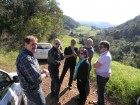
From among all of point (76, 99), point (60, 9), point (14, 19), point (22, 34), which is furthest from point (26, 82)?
point (60, 9)

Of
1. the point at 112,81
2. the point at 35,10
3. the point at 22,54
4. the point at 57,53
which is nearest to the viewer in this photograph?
the point at 22,54

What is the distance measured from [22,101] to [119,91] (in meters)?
3.52

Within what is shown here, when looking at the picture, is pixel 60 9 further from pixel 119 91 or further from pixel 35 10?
pixel 119 91

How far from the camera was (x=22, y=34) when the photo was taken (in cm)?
2592

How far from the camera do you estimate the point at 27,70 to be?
4199 millimetres

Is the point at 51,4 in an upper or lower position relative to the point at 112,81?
upper

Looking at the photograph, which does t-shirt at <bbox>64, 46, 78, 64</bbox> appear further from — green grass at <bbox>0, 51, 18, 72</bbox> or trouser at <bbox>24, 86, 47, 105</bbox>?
green grass at <bbox>0, 51, 18, 72</bbox>

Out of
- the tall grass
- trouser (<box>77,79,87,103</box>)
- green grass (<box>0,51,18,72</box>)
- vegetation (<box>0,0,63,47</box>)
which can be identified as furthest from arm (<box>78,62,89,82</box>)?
vegetation (<box>0,0,63,47</box>)

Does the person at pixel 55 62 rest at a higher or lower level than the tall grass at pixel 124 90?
higher

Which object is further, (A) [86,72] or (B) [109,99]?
(B) [109,99]

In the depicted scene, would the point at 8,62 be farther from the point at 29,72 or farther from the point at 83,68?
the point at 29,72

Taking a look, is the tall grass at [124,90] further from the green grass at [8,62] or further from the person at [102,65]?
the green grass at [8,62]

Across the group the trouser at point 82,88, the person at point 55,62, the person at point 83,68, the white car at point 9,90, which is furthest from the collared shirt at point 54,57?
the white car at point 9,90

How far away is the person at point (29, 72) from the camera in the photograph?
421 cm
